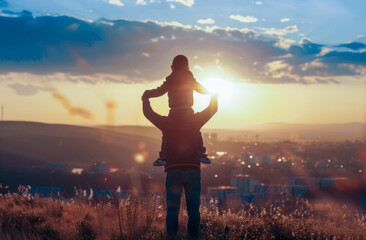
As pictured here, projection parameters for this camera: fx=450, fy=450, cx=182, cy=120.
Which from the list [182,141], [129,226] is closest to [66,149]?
[129,226]

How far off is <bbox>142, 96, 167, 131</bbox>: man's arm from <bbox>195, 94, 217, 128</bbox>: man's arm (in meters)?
0.51

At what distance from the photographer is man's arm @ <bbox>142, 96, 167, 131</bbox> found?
6.63 meters

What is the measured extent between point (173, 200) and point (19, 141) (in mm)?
178097

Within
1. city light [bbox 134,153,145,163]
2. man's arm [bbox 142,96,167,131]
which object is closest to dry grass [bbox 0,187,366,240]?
man's arm [bbox 142,96,167,131]

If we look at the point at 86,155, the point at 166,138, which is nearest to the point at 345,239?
the point at 166,138

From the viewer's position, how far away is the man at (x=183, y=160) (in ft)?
21.5

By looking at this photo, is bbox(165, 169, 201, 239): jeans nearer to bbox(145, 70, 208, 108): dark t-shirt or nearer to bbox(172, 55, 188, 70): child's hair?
bbox(145, 70, 208, 108): dark t-shirt

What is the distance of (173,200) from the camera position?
6598 mm

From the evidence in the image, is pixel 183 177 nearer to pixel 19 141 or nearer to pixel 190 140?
pixel 190 140

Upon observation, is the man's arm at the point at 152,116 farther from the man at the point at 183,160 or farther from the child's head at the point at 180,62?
the child's head at the point at 180,62

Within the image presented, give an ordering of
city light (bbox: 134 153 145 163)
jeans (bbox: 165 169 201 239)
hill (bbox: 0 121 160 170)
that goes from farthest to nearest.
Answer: city light (bbox: 134 153 145 163) < hill (bbox: 0 121 160 170) < jeans (bbox: 165 169 201 239)

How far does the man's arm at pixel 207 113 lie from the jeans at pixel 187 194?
0.72m

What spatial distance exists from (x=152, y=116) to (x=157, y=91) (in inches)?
15.2

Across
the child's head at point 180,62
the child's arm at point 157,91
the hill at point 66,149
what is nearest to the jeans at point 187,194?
the child's arm at point 157,91
